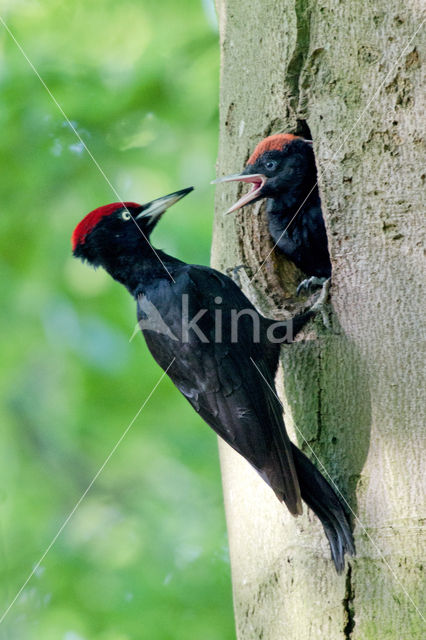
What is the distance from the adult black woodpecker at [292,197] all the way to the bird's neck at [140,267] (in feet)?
1.24

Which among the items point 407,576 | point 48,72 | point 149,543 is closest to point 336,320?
point 407,576

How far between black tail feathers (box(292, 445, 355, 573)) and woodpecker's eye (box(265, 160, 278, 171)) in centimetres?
136

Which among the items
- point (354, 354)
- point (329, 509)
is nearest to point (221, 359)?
point (354, 354)

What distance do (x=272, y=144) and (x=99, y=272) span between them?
195 centimetres

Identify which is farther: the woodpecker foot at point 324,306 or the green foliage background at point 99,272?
the green foliage background at point 99,272

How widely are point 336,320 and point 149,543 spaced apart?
8.90 feet

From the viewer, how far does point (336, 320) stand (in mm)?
2219

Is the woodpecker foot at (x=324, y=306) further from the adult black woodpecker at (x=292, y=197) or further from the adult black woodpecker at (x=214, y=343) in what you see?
the adult black woodpecker at (x=292, y=197)

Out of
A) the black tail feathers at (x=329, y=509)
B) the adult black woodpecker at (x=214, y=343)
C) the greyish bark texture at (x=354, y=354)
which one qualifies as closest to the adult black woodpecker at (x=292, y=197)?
the greyish bark texture at (x=354, y=354)

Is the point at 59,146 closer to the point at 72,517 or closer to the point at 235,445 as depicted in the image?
the point at 72,517

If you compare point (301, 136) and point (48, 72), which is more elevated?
point (48, 72)

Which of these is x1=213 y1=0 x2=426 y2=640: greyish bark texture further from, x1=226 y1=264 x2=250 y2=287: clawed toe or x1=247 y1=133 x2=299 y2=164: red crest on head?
x1=226 y1=264 x2=250 y2=287: clawed toe

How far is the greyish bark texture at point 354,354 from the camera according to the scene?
1856mm

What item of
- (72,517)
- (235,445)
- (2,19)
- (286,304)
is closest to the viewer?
(235,445)
